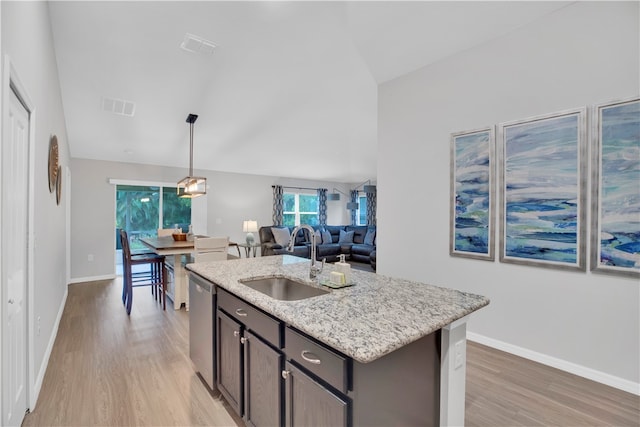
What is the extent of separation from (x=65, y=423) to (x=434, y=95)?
3.93 m

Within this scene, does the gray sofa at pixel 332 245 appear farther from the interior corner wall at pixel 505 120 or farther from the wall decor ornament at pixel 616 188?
the wall decor ornament at pixel 616 188

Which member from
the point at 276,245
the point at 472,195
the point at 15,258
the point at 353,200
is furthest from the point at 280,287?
the point at 353,200

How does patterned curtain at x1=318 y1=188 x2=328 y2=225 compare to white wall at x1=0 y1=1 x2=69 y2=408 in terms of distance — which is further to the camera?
patterned curtain at x1=318 y1=188 x2=328 y2=225

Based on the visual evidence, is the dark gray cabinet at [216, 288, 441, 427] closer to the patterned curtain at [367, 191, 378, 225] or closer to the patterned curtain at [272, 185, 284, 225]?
the patterned curtain at [272, 185, 284, 225]

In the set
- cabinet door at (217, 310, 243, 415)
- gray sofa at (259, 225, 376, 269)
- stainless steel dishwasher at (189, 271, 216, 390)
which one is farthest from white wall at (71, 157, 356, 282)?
cabinet door at (217, 310, 243, 415)

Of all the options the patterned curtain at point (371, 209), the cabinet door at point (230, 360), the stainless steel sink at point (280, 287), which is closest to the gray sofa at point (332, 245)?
the patterned curtain at point (371, 209)

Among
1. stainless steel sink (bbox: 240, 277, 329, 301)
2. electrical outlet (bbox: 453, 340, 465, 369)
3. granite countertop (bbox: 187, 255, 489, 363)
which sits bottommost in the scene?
electrical outlet (bbox: 453, 340, 465, 369)

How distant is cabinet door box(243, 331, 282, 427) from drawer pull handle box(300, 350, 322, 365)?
0.68 ft

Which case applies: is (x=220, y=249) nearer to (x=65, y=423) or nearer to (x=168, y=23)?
(x=65, y=423)

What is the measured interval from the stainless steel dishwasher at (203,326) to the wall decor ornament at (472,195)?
2282 mm

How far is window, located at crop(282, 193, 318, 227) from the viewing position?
28.7 ft

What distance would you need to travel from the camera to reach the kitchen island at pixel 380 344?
3.40 feet

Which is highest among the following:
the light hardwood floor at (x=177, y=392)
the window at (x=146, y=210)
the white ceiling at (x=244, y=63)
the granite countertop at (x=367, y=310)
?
the white ceiling at (x=244, y=63)

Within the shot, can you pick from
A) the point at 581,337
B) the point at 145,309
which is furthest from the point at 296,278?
the point at 145,309
